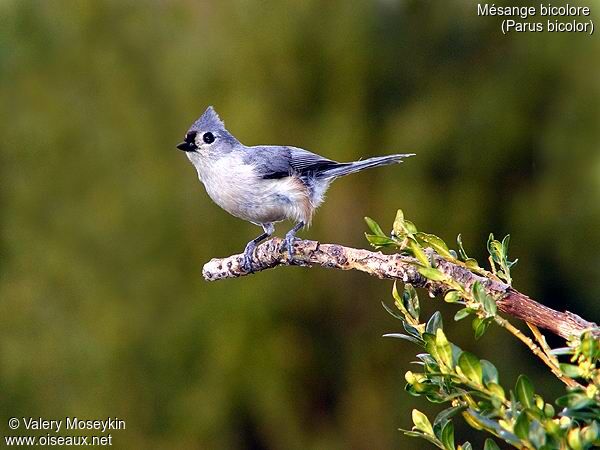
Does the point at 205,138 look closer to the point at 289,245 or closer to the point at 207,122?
the point at 207,122

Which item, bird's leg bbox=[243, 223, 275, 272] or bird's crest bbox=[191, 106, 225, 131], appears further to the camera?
bird's crest bbox=[191, 106, 225, 131]

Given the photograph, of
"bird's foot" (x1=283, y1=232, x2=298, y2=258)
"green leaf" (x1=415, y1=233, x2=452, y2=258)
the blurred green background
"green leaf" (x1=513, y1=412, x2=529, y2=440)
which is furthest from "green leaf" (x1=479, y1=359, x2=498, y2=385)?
the blurred green background

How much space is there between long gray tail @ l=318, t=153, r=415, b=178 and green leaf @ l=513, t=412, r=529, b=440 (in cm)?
190

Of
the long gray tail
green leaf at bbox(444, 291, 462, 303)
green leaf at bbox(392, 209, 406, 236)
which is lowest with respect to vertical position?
green leaf at bbox(444, 291, 462, 303)

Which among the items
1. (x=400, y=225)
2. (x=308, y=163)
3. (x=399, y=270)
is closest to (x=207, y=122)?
(x=308, y=163)

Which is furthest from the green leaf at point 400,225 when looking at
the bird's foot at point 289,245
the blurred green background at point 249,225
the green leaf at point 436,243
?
the blurred green background at point 249,225

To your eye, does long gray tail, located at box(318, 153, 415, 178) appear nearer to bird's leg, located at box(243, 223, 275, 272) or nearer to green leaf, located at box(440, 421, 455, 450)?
bird's leg, located at box(243, 223, 275, 272)

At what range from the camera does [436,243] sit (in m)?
1.65

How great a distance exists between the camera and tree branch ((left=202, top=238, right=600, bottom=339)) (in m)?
1.65

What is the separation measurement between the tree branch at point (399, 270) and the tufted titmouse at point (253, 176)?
1.11ft

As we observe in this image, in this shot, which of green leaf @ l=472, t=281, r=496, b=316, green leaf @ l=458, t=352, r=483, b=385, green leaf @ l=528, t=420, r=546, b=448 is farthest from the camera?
green leaf @ l=472, t=281, r=496, b=316

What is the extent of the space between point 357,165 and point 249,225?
1955 millimetres

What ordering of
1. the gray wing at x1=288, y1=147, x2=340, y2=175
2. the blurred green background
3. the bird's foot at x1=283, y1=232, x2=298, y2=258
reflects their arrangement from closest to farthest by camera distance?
the bird's foot at x1=283, y1=232, x2=298, y2=258 → the gray wing at x1=288, y1=147, x2=340, y2=175 → the blurred green background

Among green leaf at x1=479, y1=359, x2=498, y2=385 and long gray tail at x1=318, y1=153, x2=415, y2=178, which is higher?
long gray tail at x1=318, y1=153, x2=415, y2=178
